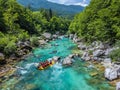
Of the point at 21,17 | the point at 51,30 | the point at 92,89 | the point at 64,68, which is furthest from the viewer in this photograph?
the point at 51,30

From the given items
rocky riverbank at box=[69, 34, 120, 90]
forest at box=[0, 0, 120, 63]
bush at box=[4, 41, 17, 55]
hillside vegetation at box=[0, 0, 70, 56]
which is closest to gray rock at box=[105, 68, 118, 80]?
rocky riverbank at box=[69, 34, 120, 90]

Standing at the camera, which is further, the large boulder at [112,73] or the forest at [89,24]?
the forest at [89,24]

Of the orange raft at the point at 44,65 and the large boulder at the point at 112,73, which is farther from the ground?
the large boulder at the point at 112,73

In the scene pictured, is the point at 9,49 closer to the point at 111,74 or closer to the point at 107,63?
the point at 107,63

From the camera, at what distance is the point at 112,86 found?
31.8 meters

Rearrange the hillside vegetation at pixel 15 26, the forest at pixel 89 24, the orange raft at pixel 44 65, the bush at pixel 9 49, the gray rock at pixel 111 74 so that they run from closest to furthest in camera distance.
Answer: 1. the gray rock at pixel 111 74
2. the orange raft at pixel 44 65
3. the forest at pixel 89 24
4. the bush at pixel 9 49
5. the hillside vegetation at pixel 15 26

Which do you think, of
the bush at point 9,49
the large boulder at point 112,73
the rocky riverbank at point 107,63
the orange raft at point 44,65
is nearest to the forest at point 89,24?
the bush at point 9,49

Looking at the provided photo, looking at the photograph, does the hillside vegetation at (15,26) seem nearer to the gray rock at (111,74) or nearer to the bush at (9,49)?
the bush at (9,49)

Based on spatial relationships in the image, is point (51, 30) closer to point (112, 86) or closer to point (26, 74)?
point (26, 74)

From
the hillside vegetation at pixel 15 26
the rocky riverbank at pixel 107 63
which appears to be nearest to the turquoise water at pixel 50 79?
the rocky riverbank at pixel 107 63

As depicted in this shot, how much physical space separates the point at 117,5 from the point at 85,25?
2147 cm

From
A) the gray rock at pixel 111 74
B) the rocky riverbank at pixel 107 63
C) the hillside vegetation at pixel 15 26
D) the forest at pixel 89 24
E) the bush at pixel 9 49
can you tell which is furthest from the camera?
the hillside vegetation at pixel 15 26

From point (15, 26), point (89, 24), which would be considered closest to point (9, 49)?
point (89, 24)

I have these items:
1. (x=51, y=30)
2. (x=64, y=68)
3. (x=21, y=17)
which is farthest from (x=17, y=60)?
(x=51, y=30)
